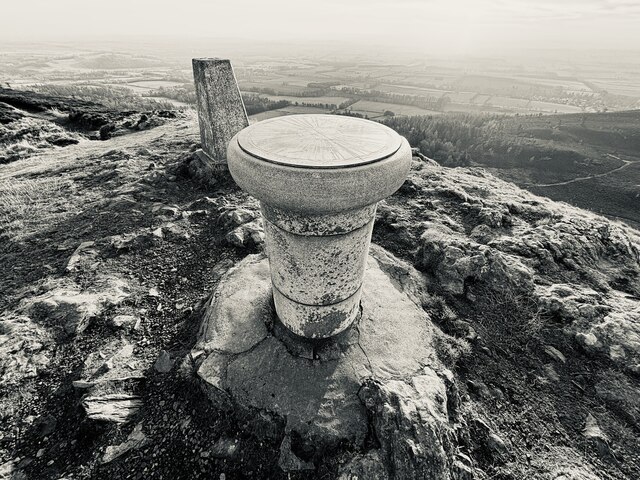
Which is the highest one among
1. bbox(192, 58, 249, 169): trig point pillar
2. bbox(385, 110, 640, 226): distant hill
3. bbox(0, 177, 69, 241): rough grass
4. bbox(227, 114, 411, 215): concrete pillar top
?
bbox(227, 114, 411, 215): concrete pillar top

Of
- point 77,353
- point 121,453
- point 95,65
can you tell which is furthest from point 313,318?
point 95,65

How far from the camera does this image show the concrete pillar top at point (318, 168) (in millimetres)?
2131

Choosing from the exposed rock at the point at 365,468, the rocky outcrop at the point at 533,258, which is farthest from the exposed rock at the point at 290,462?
the rocky outcrop at the point at 533,258

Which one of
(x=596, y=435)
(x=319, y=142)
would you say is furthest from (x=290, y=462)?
(x=596, y=435)

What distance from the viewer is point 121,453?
2564 millimetres

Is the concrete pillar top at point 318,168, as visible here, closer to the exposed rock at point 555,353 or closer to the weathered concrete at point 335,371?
the weathered concrete at point 335,371

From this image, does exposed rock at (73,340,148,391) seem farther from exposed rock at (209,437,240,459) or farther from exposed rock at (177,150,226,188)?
exposed rock at (177,150,226,188)

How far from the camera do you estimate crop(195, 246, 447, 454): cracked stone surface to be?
2762mm

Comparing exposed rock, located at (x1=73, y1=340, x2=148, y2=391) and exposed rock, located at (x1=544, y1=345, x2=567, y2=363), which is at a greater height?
exposed rock, located at (x1=73, y1=340, x2=148, y2=391)

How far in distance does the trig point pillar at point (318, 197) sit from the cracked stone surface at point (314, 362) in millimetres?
285

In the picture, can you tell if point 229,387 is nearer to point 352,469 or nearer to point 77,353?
point 352,469

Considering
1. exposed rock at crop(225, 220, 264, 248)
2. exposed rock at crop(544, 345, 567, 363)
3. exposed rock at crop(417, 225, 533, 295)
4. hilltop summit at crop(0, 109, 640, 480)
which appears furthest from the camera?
exposed rock at crop(225, 220, 264, 248)

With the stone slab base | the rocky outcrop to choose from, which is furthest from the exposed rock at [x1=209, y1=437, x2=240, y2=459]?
the stone slab base

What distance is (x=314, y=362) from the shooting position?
3.17 metres
